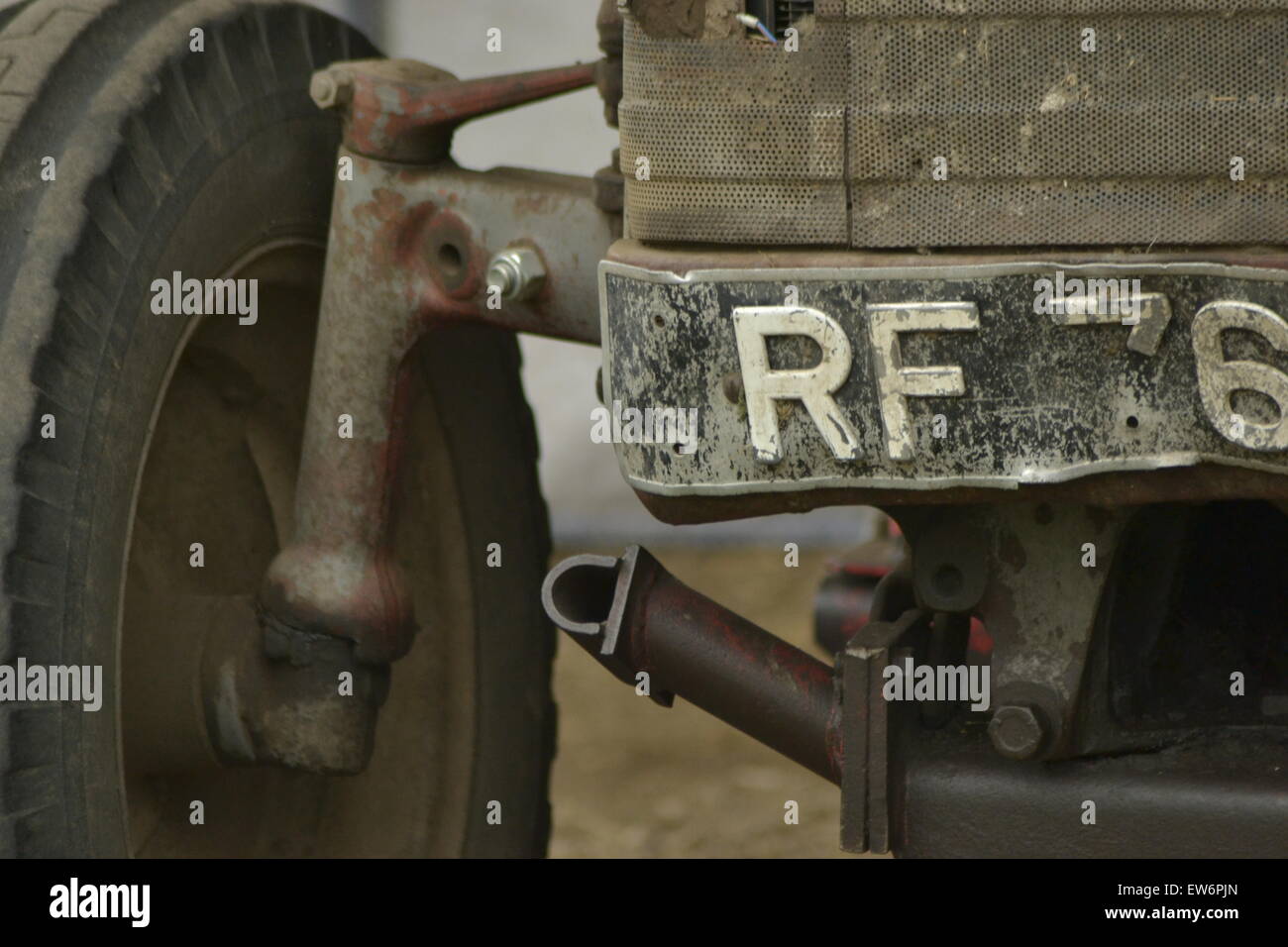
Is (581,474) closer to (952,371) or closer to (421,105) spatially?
(421,105)

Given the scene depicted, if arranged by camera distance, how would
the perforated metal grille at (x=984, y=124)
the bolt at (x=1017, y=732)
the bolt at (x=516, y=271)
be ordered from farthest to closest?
the bolt at (x=516, y=271) < the bolt at (x=1017, y=732) < the perforated metal grille at (x=984, y=124)

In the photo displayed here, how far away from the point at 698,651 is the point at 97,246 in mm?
831

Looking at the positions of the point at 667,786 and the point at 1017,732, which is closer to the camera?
the point at 1017,732

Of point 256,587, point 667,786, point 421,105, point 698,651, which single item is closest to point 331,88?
point 421,105

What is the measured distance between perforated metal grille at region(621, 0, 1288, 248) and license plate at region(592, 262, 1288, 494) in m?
0.06

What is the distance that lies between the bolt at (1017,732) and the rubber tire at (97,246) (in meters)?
0.99

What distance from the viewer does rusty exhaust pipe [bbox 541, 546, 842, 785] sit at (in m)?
2.14

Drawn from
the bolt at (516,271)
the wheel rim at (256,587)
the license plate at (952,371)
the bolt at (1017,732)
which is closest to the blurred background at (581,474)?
the wheel rim at (256,587)

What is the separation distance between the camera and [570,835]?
157 inches

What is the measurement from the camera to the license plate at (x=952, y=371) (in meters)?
1.69

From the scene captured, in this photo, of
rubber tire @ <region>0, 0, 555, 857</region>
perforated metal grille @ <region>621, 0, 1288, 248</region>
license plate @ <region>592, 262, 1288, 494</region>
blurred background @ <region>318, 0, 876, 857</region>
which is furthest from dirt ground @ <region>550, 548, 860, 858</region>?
perforated metal grille @ <region>621, 0, 1288, 248</region>

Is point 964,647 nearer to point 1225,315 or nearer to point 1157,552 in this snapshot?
point 1157,552

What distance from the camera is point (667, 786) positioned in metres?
4.25

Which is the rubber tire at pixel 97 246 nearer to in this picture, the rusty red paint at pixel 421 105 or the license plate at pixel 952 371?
the rusty red paint at pixel 421 105
